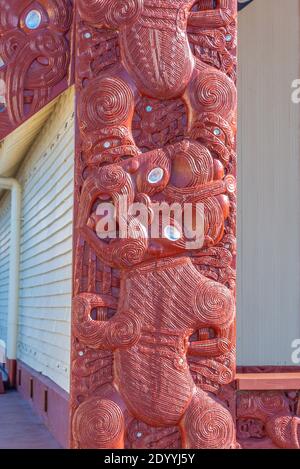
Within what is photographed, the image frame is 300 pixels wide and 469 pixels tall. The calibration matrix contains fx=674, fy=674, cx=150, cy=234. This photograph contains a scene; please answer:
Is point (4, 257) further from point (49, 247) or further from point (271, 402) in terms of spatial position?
point (271, 402)

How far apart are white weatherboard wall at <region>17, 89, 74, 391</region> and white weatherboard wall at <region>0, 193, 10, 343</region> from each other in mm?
2424

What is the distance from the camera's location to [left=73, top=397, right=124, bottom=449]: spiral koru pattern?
147 inches

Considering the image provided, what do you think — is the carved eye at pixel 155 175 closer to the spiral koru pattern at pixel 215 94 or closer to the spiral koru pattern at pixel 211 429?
the spiral koru pattern at pixel 215 94

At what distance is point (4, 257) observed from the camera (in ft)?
36.8

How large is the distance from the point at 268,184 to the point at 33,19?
7.99 feet

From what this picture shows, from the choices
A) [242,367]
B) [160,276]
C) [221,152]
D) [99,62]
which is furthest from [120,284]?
[242,367]

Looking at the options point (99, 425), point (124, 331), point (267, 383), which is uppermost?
point (124, 331)

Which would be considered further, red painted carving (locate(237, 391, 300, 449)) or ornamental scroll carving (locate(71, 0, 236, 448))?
red painted carving (locate(237, 391, 300, 449))

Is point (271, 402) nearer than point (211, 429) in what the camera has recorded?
No

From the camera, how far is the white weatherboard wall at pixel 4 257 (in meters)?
10.5

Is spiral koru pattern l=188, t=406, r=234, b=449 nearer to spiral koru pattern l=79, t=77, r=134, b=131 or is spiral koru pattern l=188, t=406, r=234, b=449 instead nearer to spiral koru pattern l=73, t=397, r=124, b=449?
spiral koru pattern l=73, t=397, r=124, b=449

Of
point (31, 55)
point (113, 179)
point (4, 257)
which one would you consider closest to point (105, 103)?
point (113, 179)

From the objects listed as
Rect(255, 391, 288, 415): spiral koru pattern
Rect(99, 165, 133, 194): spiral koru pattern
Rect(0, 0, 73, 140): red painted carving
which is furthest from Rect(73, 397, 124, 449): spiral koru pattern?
Rect(0, 0, 73, 140): red painted carving

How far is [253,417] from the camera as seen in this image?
159 inches
